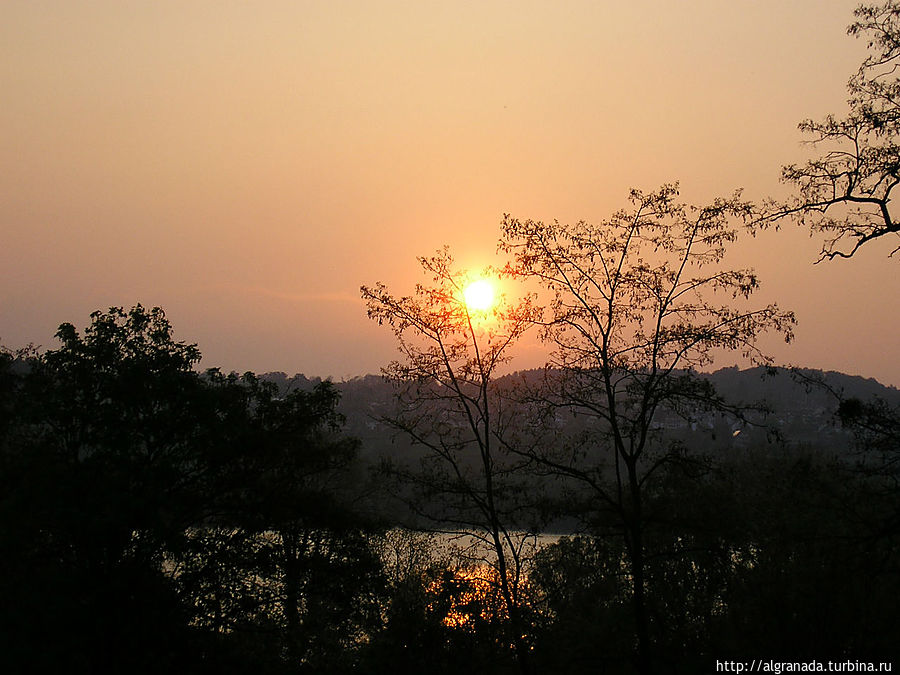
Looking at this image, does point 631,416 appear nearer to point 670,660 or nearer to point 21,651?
point 21,651

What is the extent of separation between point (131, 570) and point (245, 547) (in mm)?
2868

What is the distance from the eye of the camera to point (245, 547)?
20969mm

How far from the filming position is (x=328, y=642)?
28422 mm

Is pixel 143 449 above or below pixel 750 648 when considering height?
above

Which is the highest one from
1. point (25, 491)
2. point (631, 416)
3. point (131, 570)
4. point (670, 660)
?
point (631, 416)

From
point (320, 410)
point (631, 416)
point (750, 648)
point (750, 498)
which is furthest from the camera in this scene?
point (750, 498)

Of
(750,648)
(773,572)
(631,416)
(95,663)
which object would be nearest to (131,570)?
(95,663)

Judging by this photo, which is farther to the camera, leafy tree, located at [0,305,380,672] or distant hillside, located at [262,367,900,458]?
leafy tree, located at [0,305,380,672]

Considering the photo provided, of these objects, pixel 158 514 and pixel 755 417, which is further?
pixel 158 514

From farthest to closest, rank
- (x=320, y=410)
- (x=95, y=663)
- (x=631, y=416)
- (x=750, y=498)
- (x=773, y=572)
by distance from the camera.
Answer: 1. (x=750, y=498)
2. (x=773, y=572)
3. (x=320, y=410)
4. (x=95, y=663)
5. (x=631, y=416)

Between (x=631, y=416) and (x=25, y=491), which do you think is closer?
(x=631, y=416)

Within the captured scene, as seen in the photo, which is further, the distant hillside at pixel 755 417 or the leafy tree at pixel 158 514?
the leafy tree at pixel 158 514

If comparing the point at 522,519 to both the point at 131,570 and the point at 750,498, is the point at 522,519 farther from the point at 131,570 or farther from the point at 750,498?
the point at 750,498

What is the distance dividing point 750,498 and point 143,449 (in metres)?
28.9
